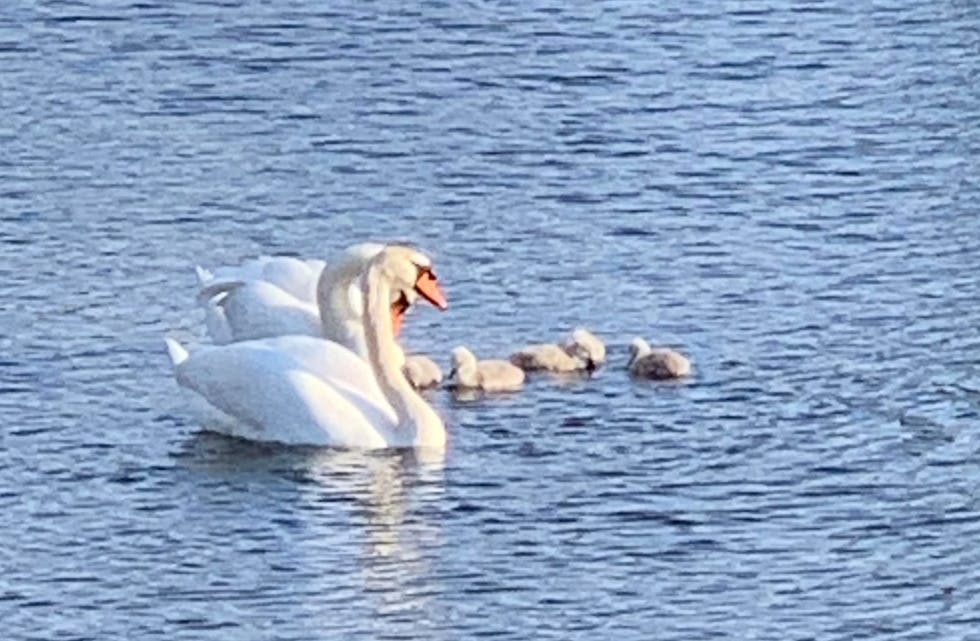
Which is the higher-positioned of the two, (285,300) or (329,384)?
(285,300)

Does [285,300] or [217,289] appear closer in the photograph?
[217,289]

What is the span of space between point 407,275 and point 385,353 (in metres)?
0.41

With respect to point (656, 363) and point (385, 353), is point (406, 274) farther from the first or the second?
point (656, 363)

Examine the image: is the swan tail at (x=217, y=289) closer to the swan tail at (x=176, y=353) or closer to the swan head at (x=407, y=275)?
the swan tail at (x=176, y=353)

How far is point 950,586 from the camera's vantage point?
1501cm

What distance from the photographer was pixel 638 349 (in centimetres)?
1788

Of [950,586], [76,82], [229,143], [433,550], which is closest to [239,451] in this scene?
[433,550]

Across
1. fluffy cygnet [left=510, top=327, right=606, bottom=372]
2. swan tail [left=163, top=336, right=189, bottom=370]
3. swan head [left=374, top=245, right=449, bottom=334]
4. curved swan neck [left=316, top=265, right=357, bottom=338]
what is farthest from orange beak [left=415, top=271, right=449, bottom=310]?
swan tail [left=163, top=336, right=189, bottom=370]

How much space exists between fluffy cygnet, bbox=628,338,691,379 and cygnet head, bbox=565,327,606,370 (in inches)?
7.1

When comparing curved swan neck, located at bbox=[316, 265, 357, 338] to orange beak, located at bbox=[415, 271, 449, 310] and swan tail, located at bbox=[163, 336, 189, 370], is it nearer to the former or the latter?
orange beak, located at bbox=[415, 271, 449, 310]

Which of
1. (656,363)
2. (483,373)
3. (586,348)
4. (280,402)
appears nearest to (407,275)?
(483,373)

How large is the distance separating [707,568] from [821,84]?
27.9ft

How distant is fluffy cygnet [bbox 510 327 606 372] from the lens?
17891 mm

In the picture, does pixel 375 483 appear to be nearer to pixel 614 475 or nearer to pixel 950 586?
pixel 614 475
